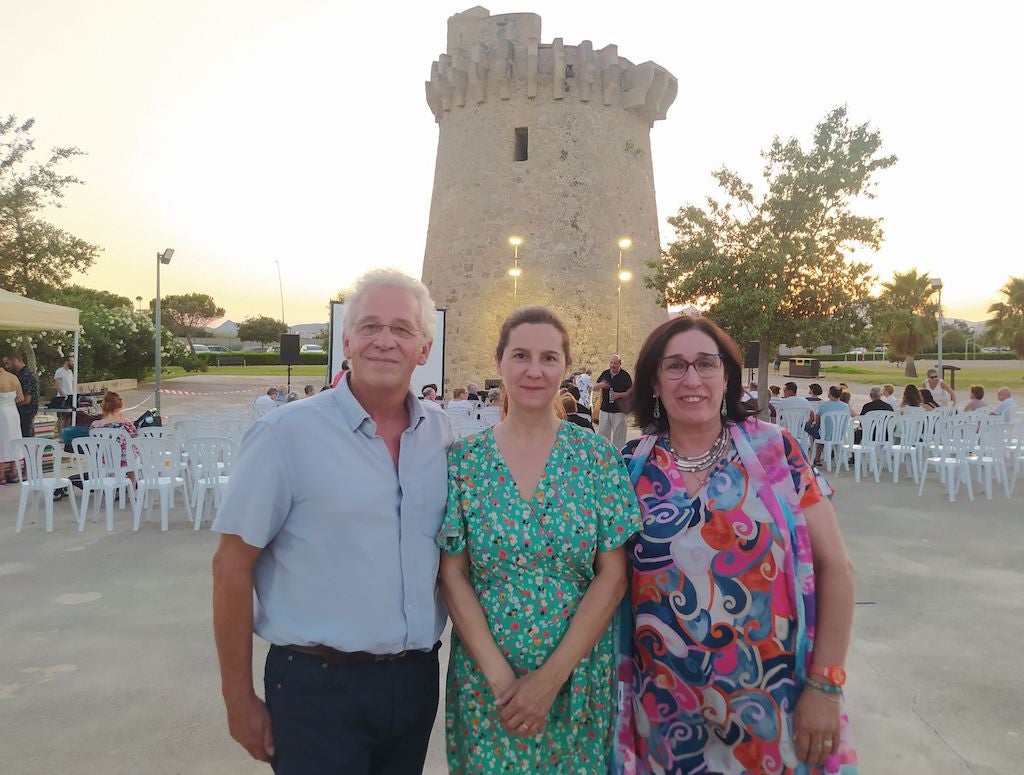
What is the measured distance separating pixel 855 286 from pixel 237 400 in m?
19.0

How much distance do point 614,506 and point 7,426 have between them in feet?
30.3

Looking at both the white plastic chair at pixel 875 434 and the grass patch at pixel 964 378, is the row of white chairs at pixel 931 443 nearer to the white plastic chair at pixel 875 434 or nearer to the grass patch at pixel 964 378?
the white plastic chair at pixel 875 434

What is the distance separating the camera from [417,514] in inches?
61.7

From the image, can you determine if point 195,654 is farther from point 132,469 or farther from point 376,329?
point 132,469

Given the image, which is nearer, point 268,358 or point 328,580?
point 328,580

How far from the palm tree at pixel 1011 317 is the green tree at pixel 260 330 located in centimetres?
6578

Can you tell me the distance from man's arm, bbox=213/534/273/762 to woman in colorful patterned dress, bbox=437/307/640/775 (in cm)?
45

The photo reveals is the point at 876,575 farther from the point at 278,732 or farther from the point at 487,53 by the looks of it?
the point at 487,53

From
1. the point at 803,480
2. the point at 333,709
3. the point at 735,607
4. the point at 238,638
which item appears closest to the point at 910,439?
the point at 803,480

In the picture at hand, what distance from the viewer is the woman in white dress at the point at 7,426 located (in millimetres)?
8156

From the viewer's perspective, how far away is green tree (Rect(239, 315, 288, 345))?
7525 centimetres

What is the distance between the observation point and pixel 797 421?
930 cm

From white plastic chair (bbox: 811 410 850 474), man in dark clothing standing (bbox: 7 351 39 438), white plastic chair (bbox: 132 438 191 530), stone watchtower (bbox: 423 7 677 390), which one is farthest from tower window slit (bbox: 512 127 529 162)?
white plastic chair (bbox: 132 438 191 530)

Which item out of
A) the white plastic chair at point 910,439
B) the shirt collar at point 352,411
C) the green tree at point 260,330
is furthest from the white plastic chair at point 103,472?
the green tree at point 260,330
